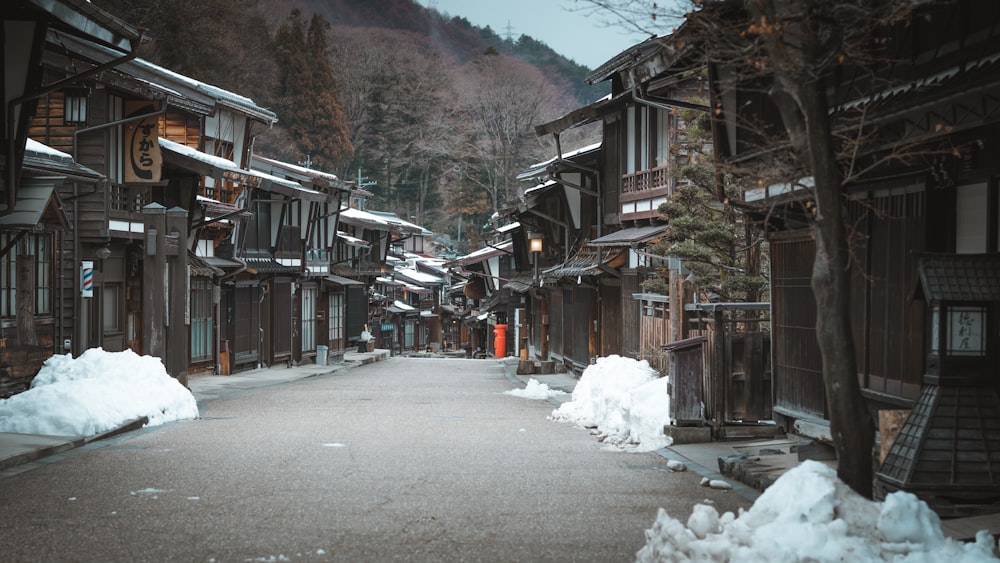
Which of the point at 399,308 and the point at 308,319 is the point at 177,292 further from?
the point at 399,308

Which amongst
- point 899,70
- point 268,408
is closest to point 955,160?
point 899,70

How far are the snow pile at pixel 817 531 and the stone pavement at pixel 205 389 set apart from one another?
28.7 ft

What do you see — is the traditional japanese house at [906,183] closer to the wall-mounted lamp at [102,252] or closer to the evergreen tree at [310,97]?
the wall-mounted lamp at [102,252]

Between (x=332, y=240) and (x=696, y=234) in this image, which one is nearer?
(x=696, y=234)

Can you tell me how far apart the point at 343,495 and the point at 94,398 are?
24.5ft

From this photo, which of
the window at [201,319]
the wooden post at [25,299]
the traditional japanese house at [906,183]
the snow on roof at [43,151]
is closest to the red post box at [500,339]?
the window at [201,319]

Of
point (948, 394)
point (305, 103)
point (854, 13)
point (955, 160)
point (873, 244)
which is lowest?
point (948, 394)

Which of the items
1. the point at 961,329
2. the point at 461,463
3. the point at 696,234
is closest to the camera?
the point at 961,329

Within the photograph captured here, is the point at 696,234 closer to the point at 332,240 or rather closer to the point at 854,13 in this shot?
the point at 854,13

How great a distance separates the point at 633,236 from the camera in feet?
76.0

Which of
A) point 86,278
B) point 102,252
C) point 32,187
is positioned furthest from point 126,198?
point 32,187

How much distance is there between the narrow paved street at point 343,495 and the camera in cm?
816

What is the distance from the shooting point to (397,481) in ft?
37.3

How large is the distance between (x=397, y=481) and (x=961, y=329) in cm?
614
